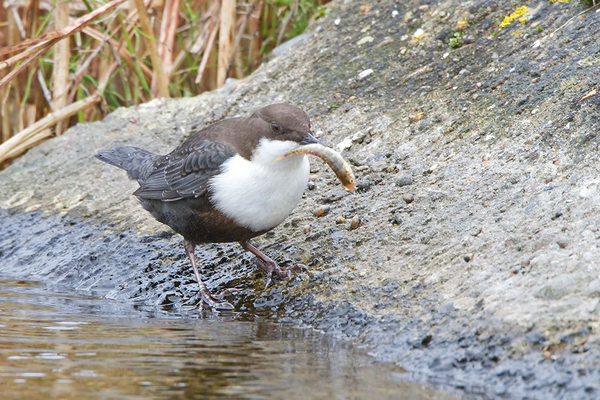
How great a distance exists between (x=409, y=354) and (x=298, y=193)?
1.25 meters

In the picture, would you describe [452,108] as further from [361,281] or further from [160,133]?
[160,133]

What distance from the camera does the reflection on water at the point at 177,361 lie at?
257cm

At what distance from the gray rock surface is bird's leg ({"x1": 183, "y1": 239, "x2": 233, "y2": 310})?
10 cm

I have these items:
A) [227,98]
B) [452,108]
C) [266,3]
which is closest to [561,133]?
[452,108]

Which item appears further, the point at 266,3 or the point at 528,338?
the point at 266,3

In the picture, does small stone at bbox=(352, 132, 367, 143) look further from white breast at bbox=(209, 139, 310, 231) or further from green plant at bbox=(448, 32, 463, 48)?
white breast at bbox=(209, 139, 310, 231)

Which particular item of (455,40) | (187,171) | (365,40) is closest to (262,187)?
(187,171)

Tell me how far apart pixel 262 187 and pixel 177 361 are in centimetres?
121

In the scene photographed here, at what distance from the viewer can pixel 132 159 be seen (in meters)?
4.92

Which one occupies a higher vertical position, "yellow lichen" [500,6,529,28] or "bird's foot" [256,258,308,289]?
"yellow lichen" [500,6,529,28]

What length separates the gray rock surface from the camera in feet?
9.30

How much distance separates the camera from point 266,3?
6543mm

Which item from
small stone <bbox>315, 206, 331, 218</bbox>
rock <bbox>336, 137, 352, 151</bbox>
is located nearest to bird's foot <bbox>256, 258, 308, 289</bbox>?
small stone <bbox>315, 206, 331, 218</bbox>

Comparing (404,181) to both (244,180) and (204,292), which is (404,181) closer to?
(244,180)
